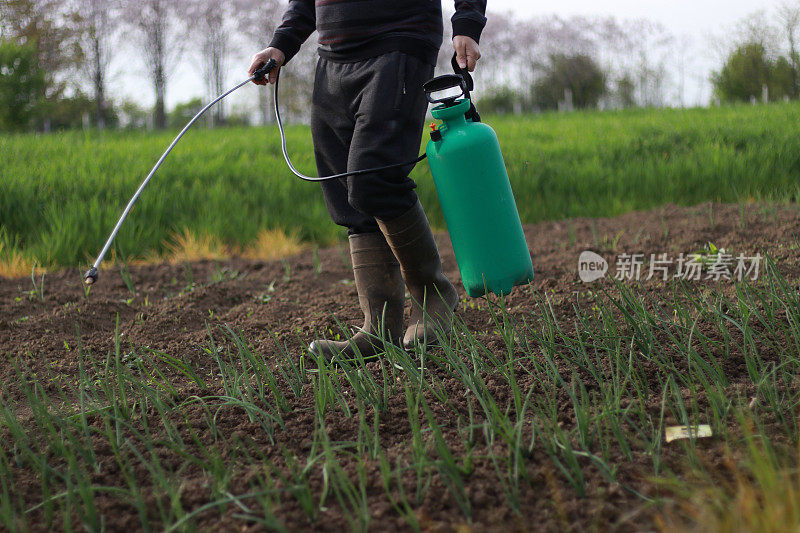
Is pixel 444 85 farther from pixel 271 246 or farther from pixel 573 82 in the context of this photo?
pixel 573 82

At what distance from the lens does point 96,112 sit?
22.2 metres

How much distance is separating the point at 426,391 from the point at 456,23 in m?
1.16

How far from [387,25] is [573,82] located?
85.5ft

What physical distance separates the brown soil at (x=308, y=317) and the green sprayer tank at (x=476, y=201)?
0.86 feet

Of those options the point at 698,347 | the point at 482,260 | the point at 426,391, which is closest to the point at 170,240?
the point at 482,260

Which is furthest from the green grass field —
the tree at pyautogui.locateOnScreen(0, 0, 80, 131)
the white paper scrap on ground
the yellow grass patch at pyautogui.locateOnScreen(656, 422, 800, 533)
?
the tree at pyautogui.locateOnScreen(0, 0, 80, 131)

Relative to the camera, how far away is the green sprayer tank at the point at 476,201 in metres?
2.09

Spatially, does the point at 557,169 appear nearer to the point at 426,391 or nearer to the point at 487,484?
the point at 426,391

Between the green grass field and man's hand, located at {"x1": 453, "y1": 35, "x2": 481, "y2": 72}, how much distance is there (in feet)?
8.13

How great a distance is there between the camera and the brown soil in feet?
3.69

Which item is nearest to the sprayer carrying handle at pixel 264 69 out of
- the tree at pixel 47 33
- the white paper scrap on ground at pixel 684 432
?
the white paper scrap on ground at pixel 684 432

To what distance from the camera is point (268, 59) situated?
7.91 ft

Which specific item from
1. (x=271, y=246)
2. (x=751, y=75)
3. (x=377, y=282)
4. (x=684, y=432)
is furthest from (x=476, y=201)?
(x=751, y=75)

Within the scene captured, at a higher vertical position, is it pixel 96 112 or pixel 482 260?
pixel 96 112
